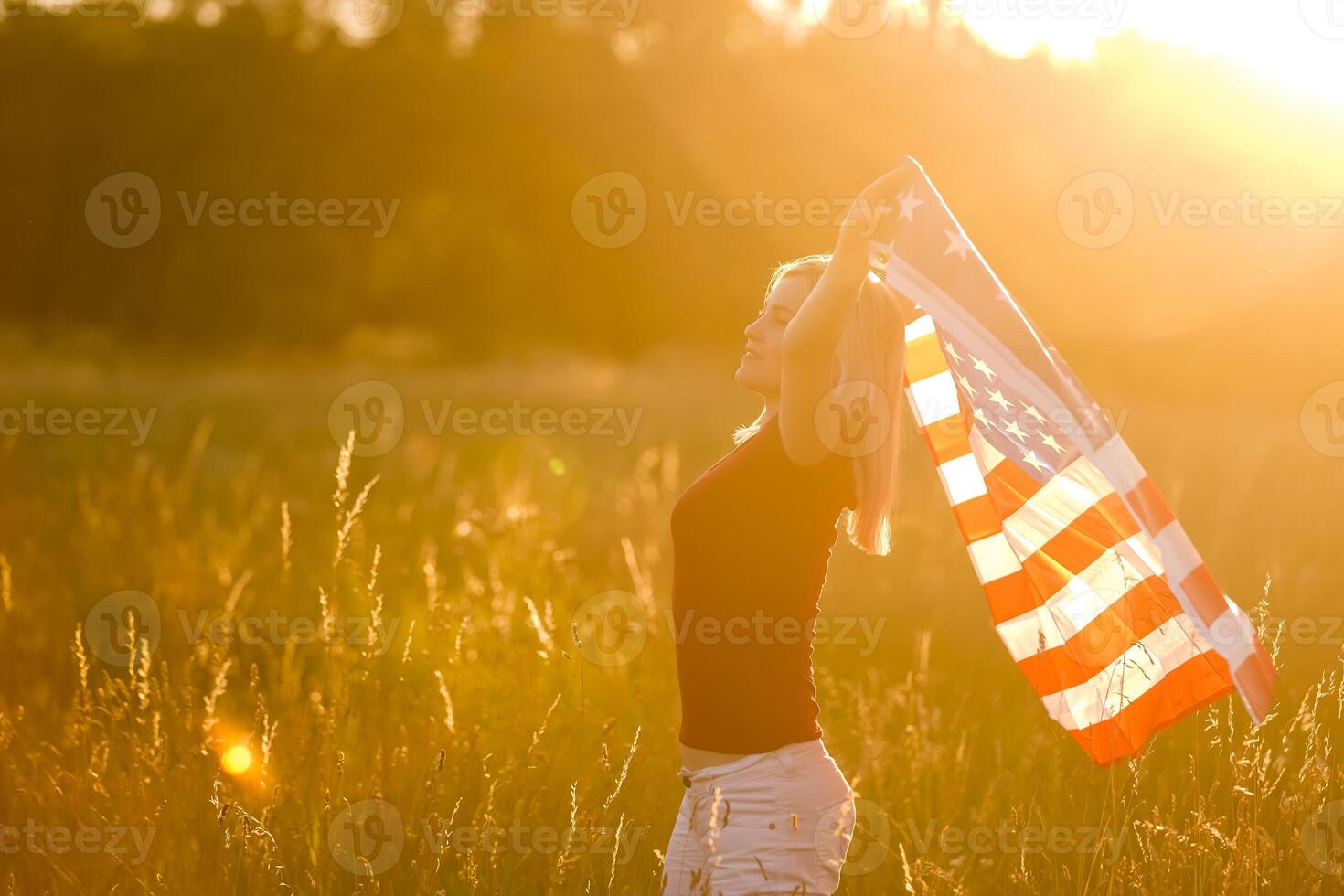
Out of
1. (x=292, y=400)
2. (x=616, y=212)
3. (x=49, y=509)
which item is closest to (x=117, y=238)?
(x=616, y=212)

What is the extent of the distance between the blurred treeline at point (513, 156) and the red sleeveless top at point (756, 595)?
25614 millimetres

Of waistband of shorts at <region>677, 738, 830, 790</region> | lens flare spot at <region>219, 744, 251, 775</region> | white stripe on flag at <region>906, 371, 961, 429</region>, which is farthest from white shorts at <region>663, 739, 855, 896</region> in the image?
lens flare spot at <region>219, 744, 251, 775</region>

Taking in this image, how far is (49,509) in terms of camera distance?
711 cm

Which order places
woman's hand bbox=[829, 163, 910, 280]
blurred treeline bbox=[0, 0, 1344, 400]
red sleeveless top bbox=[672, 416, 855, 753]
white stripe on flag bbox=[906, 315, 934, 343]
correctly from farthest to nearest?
blurred treeline bbox=[0, 0, 1344, 400], white stripe on flag bbox=[906, 315, 934, 343], red sleeveless top bbox=[672, 416, 855, 753], woman's hand bbox=[829, 163, 910, 280]

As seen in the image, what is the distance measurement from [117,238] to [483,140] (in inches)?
461

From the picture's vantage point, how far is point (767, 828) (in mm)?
2588

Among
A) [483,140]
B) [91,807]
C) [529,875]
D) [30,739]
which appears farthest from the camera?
[483,140]

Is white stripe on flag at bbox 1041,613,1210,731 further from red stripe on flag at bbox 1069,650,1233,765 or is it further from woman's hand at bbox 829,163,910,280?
woman's hand at bbox 829,163,910,280

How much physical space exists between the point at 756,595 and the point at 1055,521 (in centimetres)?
86

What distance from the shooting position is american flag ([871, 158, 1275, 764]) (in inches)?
102

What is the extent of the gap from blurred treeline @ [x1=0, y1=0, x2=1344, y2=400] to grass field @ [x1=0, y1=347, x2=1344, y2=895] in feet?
69.9

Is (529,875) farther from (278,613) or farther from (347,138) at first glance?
(347,138)

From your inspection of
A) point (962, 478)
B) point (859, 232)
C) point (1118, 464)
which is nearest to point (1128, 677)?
point (962, 478)

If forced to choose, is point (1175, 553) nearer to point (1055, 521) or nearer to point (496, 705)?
point (1055, 521)
